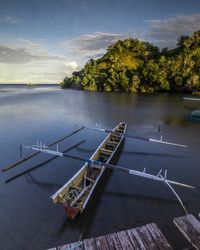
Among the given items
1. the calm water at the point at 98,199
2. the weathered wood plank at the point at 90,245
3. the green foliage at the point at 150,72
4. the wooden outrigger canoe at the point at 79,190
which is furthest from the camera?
the green foliage at the point at 150,72

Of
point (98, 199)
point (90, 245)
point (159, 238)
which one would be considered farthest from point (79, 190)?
point (159, 238)

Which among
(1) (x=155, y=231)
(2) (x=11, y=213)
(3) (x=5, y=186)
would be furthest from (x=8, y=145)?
(1) (x=155, y=231)

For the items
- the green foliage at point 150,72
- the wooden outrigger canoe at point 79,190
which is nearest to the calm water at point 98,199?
the wooden outrigger canoe at point 79,190

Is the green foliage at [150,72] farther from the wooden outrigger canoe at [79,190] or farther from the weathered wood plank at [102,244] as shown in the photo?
the weathered wood plank at [102,244]

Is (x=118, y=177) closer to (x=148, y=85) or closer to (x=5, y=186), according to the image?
(x=5, y=186)

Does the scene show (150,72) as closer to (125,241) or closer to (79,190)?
(79,190)

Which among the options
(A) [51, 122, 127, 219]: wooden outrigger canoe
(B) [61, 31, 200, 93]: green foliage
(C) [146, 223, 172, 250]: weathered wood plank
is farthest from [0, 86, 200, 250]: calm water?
(B) [61, 31, 200, 93]: green foliage
